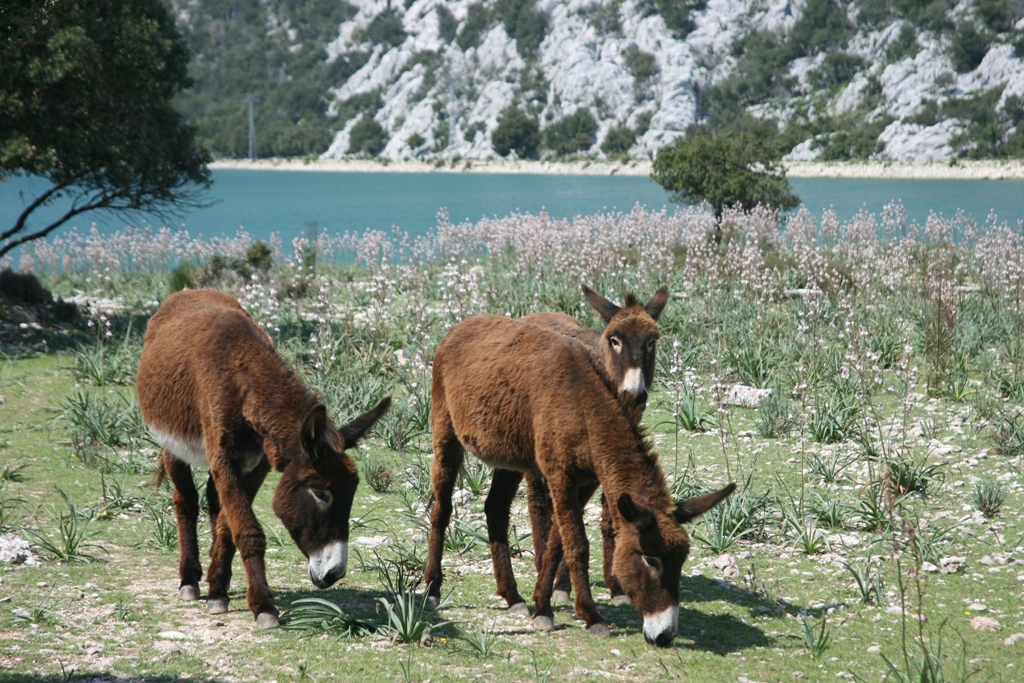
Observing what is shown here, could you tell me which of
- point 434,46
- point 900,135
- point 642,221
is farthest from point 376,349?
point 434,46

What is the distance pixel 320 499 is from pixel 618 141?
106547 millimetres

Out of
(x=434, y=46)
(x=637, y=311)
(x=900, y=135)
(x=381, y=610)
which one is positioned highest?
(x=434, y=46)

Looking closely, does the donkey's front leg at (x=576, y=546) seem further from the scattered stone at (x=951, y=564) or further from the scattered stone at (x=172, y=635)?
the scattered stone at (x=951, y=564)

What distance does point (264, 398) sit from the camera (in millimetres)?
5273

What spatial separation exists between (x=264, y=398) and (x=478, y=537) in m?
2.19

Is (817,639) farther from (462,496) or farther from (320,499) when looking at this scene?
(462,496)

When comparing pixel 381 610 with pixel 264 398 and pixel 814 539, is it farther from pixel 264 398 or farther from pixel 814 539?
pixel 814 539

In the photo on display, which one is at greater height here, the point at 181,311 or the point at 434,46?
the point at 434,46

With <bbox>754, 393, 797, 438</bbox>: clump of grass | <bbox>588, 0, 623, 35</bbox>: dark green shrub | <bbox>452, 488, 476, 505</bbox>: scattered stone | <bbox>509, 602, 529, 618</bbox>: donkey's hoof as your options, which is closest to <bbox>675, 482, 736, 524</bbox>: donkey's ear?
<bbox>509, 602, 529, 618</bbox>: donkey's hoof

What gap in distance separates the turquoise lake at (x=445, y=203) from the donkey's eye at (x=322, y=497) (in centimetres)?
2239

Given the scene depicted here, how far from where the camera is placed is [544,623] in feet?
17.9

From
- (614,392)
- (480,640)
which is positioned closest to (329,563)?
(480,640)

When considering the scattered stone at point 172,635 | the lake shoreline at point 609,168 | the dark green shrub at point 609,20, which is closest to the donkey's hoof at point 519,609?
the scattered stone at point 172,635

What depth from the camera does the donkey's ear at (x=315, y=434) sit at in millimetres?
4887
